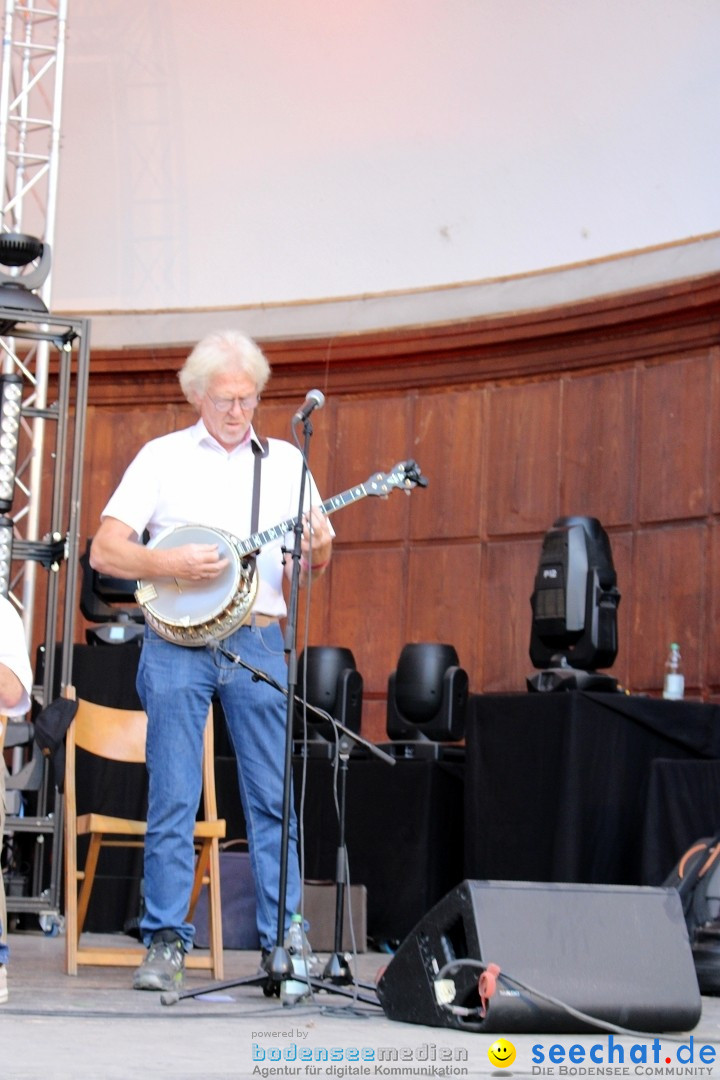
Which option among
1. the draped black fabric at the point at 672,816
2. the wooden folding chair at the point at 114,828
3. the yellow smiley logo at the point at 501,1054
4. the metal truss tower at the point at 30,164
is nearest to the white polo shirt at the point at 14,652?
the wooden folding chair at the point at 114,828

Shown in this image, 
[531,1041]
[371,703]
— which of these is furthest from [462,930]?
[371,703]

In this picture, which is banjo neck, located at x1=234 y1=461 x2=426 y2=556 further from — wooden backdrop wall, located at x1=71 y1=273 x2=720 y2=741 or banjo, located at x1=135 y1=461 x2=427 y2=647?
wooden backdrop wall, located at x1=71 y1=273 x2=720 y2=741

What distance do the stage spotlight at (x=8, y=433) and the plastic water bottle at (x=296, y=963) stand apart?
2892 mm

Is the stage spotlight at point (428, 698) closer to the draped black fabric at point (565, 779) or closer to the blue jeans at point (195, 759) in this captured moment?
the draped black fabric at point (565, 779)

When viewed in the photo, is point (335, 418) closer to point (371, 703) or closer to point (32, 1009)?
point (371, 703)

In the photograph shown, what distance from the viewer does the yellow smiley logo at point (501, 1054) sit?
2.55 m

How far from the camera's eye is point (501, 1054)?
8.46ft

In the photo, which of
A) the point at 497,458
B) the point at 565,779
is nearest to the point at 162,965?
the point at 565,779

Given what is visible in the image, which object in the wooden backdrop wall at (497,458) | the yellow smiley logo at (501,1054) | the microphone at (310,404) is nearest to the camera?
the yellow smiley logo at (501,1054)

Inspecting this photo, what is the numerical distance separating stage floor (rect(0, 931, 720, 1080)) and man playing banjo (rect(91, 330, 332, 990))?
27 centimetres

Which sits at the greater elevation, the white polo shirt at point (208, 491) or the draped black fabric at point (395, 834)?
the white polo shirt at point (208, 491)

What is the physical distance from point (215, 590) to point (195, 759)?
1.43 ft

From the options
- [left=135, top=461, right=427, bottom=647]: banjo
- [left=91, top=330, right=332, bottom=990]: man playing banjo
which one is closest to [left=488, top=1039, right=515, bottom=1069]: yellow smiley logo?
[left=91, top=330, right=332, bottom=990]: man playing banjo

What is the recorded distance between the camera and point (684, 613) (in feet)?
23.4
